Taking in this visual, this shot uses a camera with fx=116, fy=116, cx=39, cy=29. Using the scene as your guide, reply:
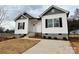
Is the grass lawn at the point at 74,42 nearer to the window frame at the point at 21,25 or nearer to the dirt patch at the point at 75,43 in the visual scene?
the dirt patch at the point at 75,43

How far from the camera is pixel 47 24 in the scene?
7793 mm

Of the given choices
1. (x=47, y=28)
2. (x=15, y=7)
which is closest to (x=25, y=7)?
(x=15, y=7)

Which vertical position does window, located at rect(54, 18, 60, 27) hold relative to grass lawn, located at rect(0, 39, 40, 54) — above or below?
above

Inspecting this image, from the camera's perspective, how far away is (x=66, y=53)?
454 cm

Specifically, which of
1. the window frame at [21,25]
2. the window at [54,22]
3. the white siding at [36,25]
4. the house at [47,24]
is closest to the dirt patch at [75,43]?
the house at [47,24]

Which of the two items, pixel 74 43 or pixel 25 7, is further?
pixel 25 7

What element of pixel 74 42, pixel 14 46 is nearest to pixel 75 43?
pixel 74 42

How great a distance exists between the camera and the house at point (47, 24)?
22.7 ft

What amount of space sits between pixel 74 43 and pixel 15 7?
340 cm

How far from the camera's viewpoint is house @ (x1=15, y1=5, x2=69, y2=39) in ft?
22.7

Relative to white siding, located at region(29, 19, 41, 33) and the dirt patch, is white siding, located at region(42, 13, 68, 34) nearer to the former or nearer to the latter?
white siding, located at region(29, 19, 41, 33)

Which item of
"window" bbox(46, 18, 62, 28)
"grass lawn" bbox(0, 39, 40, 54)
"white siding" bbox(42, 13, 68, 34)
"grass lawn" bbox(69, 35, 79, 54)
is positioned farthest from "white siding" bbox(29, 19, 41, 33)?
"grass lawn" bbox(69, 35, 79, 54)

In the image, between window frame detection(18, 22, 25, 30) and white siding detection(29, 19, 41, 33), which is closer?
window frame detection(18, 22, 25, 30)
